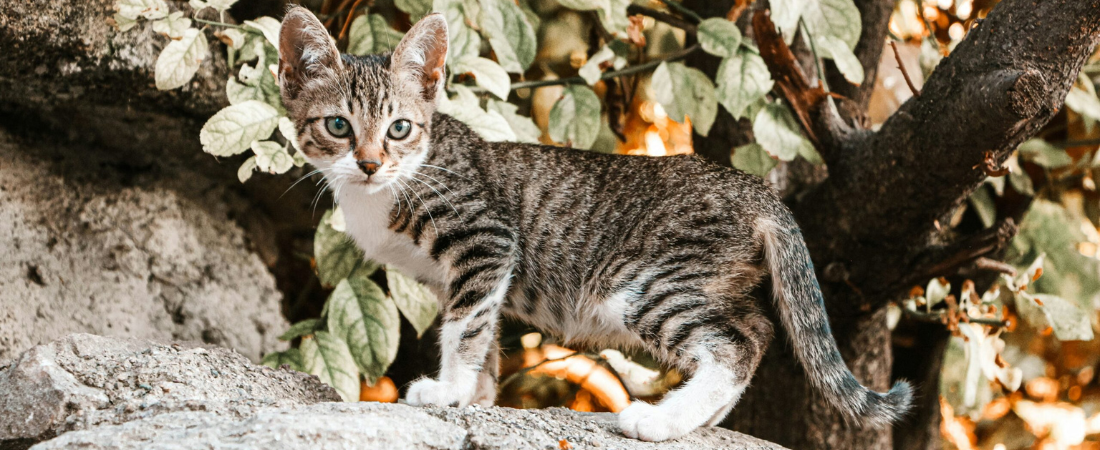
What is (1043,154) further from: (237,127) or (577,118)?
(237,127)

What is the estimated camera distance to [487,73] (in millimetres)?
3092

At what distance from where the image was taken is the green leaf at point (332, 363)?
301 cm

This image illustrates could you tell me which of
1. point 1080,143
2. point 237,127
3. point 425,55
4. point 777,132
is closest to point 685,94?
point 777,132

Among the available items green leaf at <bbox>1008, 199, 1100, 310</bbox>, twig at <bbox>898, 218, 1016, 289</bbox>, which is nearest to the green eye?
twig at <bbox>898, 218, 1016, 289</bbox>

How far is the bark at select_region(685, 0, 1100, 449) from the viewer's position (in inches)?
102

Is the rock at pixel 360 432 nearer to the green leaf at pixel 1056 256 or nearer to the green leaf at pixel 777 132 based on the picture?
the green leaf at pixel 777 132

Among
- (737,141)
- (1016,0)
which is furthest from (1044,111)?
(737,141)

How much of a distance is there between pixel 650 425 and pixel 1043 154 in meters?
2.53

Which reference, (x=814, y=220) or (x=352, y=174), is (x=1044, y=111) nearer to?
(x=814, y=220)

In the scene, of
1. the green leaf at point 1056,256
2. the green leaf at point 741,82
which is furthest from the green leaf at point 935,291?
the green leaf at point 741,82

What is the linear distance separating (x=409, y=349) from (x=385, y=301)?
95 cm

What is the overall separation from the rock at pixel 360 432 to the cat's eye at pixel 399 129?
35.9 inches

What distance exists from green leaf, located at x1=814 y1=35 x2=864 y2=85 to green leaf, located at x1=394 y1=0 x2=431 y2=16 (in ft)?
4.69

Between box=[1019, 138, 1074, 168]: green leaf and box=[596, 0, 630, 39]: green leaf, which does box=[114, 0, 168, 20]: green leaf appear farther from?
box=[1019, 138, 1074, 168]: green leaf
